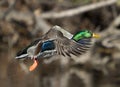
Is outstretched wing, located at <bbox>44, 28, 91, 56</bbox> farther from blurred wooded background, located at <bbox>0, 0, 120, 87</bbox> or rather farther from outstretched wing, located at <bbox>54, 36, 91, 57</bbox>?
blurred wooded background, located at <bbox>0, 0, 120, 87</bbox>

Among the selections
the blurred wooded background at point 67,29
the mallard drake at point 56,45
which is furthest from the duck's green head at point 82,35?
the blurred wooded background at point 67,29

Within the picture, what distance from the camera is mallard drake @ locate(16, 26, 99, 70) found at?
2.75 meters

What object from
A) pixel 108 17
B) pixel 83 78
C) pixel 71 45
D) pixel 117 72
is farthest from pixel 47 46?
pixel 108 17

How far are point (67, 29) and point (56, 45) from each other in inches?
258

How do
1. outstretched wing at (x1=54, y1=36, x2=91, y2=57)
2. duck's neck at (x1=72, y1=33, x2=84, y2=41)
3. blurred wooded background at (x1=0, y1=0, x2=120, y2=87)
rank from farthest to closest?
blurred wooded background at (x1=0, y1=0, x2=120, y2=87)
duck's neck at (x1=72, y1=33, x2=84, y2=41)
outstretched wing at (x1=54, y1=36, x2=91, y2=57)

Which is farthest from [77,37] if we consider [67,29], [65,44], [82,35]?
[67,29]

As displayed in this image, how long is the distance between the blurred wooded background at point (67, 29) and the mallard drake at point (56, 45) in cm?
426

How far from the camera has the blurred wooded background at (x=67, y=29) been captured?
7.68m

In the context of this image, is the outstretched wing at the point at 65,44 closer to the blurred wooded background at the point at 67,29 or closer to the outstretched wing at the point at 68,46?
the outstretched wing at the point at 68,46

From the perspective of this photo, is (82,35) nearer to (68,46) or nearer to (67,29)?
(68,46)

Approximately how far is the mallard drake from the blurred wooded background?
14.0ft

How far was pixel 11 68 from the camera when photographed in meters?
7.34

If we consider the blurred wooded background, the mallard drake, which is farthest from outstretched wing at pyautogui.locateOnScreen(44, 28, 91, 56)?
the blurred wooded background

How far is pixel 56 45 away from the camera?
2809mm
